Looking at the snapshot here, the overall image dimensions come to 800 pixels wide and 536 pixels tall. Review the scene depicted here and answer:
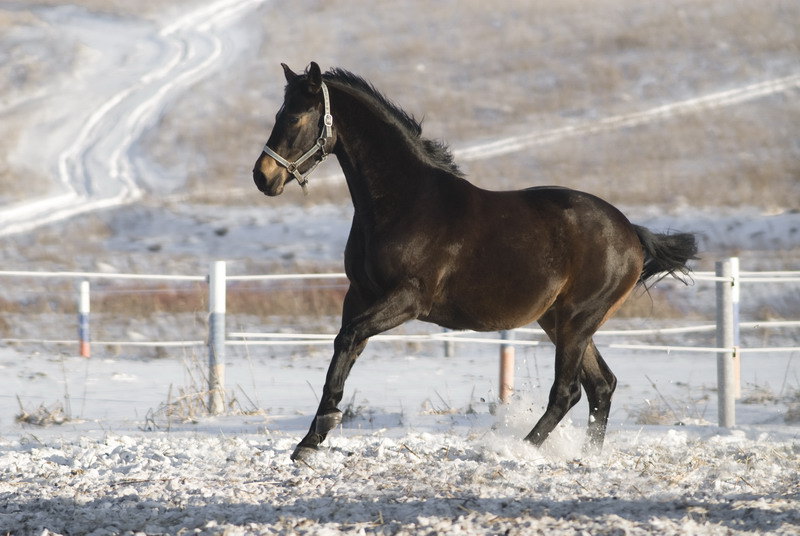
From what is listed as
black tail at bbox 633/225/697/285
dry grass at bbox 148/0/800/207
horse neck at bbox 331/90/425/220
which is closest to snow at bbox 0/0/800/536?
black tail at bbox 633/225/697/285

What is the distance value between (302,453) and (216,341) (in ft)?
12.3

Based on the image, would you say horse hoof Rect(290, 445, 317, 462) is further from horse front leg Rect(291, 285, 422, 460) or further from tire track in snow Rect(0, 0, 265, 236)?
tire track in snow Rect(0, 0, 265, 236)

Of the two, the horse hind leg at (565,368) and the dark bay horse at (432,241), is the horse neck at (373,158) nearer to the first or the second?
the dark bay horse at (432,241)

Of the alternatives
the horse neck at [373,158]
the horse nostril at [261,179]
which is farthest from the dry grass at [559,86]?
the horse nostril at [261,179]

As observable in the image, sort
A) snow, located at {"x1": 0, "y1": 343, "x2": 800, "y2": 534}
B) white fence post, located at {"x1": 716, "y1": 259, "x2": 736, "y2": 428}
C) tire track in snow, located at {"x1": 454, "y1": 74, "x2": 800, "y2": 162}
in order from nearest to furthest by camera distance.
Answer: snow, located at {"x1": 0, "y1": 343, "x2": 800, "y2": 534} < white fence post, located at {"x1": 716, "y1": 259, "x2": 736, "y2": 428} < tire track in snow, located at {"x1": 454, "y1": 74, "x2": 800, "y2": 162}

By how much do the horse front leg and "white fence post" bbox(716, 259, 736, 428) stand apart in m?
3.70

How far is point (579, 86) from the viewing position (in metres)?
41.3

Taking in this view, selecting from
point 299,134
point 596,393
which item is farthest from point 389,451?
A: point 299,134

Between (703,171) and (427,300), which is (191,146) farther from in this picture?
(427,300)

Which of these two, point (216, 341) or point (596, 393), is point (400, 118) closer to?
point (596, 393)

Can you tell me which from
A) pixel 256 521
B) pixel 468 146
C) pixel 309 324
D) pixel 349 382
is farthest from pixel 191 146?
pixel 256 521

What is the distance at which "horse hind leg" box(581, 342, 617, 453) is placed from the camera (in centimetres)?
591

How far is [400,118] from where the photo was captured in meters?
5.57

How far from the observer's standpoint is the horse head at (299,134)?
5.22 metres
